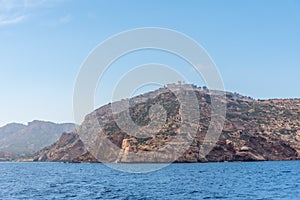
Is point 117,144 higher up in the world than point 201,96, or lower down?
lower down

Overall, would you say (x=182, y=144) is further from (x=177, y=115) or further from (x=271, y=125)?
(x=271, y=125)

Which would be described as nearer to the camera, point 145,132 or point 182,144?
point 182,144

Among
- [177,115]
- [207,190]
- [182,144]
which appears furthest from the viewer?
[177,115]

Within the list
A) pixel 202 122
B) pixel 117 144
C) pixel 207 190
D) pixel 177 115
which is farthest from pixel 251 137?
pixel 207 190

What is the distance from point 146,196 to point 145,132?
369ft

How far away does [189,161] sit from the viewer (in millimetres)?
145750

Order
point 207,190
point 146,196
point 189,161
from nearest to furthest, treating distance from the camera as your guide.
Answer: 1. point 146,196
2. point 207,190
3. point 189,161

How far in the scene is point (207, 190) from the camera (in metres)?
48.2

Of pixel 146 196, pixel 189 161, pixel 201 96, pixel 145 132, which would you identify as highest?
pixel 201 96

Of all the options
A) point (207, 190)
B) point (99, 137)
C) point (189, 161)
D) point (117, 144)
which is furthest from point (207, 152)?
point (207, 190)

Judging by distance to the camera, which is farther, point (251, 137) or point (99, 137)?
point (99, 137)

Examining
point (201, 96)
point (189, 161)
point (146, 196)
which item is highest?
point (201, 96)

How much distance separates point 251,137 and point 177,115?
1233 inches

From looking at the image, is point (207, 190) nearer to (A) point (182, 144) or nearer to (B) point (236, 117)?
(A) point (182, 144)
